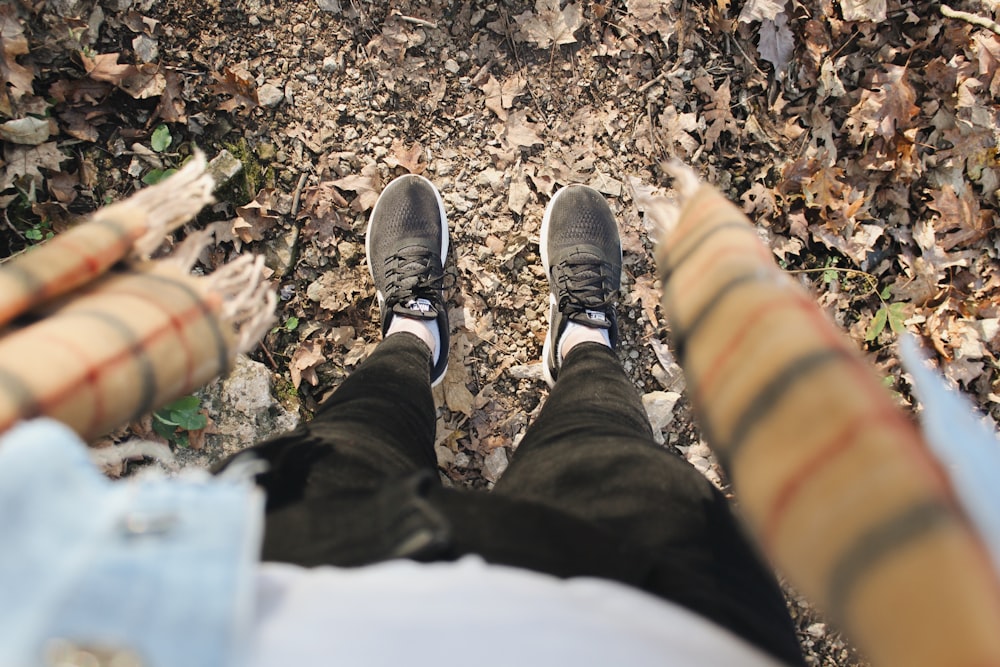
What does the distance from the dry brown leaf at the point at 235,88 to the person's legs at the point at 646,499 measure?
1.87 m

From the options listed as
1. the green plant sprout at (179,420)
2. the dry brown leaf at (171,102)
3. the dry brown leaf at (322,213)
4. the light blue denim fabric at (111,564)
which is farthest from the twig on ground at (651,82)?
the light blue denim fabric at (111,564)

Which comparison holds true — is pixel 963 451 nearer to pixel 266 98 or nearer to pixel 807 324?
pixel 807 324

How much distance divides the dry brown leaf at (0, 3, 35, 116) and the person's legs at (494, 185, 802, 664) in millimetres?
2352

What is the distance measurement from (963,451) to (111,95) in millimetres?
3024

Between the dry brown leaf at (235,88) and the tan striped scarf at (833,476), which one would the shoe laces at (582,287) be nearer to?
the tan striped scarf at (833,476)

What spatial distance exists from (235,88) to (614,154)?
177 cm

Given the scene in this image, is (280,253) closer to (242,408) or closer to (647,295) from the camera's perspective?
(242,408)

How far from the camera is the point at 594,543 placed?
1097 mm

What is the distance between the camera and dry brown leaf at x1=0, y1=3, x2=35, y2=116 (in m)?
2.21

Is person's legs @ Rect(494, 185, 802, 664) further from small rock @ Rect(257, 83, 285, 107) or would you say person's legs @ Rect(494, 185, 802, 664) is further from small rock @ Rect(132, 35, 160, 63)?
small rock @ Rect(132, 35, 160, 63)

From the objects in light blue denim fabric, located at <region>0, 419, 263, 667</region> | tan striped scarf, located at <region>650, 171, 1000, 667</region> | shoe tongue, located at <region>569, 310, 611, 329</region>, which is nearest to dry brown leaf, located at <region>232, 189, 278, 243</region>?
shoe tongue, located at <region>569, 310, 611, 329</region>

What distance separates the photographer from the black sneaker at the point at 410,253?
2.59 meters

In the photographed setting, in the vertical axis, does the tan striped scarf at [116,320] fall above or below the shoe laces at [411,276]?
above

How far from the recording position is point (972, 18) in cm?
278
